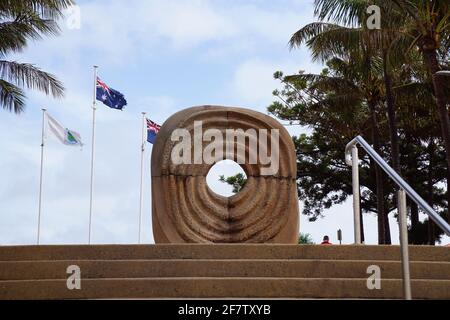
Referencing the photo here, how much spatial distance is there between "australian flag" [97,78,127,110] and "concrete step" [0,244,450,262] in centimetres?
1500

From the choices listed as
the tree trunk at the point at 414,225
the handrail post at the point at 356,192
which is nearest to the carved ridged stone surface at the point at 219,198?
the handrail post at the point at 356,192

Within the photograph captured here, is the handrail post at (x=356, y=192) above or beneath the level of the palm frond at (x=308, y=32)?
beneath

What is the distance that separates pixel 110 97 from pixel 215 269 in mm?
16358

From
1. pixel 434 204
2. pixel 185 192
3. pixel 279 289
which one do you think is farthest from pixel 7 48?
pixel 434 204

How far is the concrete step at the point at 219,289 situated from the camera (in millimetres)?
8219

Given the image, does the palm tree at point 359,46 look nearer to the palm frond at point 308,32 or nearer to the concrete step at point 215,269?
the palm frond at point 308,32

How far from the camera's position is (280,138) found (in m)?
12.5

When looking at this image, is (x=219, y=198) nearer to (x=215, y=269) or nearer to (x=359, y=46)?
(x=215, y=269)

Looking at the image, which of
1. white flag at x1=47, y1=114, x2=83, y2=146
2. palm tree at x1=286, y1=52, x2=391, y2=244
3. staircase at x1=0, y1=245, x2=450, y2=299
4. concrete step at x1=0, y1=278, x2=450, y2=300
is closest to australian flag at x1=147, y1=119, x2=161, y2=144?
white flag at x1=47, y1=114, x2=83, y2=146

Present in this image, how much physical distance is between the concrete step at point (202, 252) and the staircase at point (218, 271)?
0.5 inches

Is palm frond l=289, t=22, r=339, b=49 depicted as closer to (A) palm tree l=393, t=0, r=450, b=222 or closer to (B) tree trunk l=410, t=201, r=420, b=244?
(A) palm tree l=393, t=0, r=450, b=222

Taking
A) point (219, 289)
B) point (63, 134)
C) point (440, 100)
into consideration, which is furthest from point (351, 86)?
point (219, 289)
